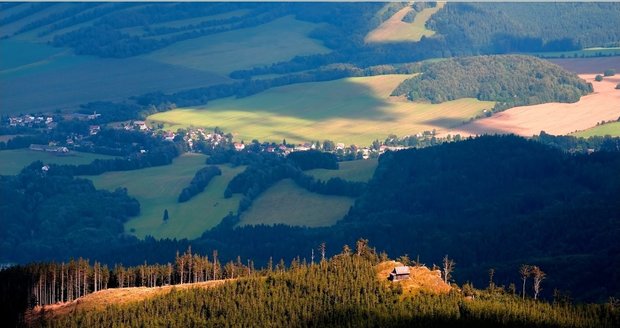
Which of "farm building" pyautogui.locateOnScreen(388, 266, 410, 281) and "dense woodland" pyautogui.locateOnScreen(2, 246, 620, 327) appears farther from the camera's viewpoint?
"farm building" pyautogui.locateOnScreen(388, 266, 410, 281)

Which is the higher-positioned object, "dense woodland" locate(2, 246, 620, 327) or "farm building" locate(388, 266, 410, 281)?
"farm building" locate(388, 266, 410, 281)

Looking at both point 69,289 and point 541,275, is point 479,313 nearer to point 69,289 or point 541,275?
point 541,275

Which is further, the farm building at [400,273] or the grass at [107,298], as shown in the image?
the farm building at [400,273]

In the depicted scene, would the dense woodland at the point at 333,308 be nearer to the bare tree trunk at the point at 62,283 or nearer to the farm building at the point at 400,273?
the farm building at the point at 400,273

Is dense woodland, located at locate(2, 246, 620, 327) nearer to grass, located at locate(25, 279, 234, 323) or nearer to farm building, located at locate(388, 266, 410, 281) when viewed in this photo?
farm building, located at locate(388, 266, 410, 281)

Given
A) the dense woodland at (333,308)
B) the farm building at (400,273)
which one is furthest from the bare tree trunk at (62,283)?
the farm building at (400,273)

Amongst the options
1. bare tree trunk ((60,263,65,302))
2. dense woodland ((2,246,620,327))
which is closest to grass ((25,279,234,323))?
dense woodland ((2,246,620,327))

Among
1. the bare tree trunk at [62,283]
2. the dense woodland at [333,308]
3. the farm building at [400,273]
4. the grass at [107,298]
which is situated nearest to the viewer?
the dense woodland at [333,308]

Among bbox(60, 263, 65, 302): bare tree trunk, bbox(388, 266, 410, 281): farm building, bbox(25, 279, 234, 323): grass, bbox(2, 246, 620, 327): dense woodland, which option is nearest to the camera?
bbox(2, 246, 620, 327): dense woodland
